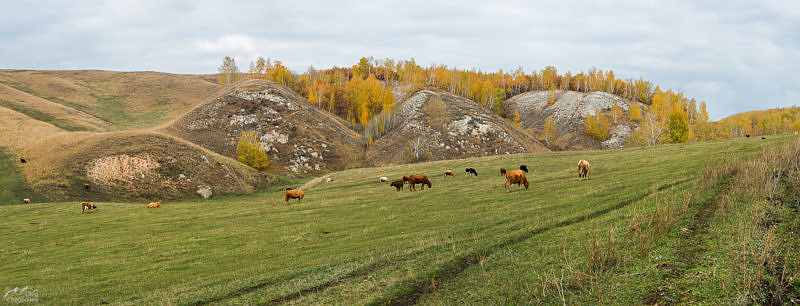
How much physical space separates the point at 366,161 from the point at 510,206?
8299 centimetres

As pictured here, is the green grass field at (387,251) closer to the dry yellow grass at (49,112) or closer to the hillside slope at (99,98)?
the dry yellow grass at (49,112)

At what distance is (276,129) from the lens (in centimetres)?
10238

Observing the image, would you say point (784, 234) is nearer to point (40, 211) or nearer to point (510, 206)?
point (510, 206)

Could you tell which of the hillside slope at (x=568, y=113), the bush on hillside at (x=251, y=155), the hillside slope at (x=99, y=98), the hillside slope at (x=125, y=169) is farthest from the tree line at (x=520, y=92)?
the hillside slope at (x=125, y=169)

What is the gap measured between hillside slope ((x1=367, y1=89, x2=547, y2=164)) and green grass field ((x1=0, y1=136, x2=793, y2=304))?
70433mm

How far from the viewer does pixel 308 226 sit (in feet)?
77.7

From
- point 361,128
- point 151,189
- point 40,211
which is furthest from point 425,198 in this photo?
point 361,128

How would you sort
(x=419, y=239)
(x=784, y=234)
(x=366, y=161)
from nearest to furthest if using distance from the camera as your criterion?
(x=784, y=234) < (x=419, y=239) < (x=366, y=161)

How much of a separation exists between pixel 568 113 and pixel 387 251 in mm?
147892

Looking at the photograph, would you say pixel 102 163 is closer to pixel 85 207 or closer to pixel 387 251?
pixel 85 207

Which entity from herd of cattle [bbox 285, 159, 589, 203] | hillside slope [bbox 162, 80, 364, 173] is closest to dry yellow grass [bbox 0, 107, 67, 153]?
hillside slope [bbox 162, 80, 364, 173]

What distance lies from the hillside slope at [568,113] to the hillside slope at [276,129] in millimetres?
75725

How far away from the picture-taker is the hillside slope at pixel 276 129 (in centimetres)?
9519

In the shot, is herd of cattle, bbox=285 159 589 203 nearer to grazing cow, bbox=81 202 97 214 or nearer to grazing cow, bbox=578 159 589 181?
grazing cow, bbox=578 159 589 181
